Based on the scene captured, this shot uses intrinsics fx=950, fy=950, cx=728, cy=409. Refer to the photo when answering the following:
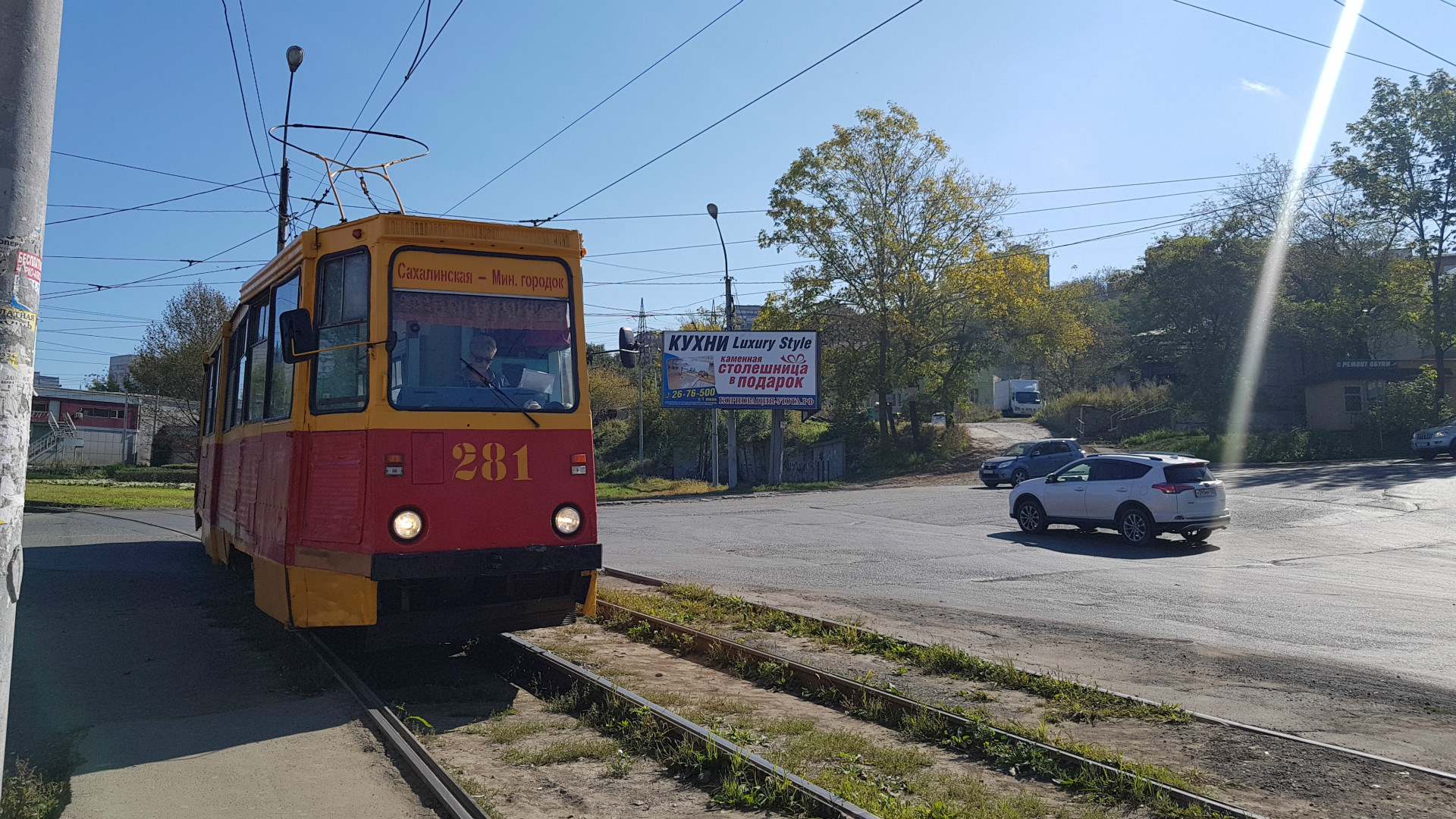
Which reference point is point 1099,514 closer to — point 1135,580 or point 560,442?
point 1135,580

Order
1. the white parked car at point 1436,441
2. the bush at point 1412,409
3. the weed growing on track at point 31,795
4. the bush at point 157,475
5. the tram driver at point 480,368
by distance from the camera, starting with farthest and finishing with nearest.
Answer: the bush at point 157,475, the bush at point 1412,409, the white parked car at point 1436,441, the tram driver at point 480,368, the weed growing on track at point 31,795

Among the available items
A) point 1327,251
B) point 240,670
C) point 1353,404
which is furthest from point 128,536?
point 1327,251

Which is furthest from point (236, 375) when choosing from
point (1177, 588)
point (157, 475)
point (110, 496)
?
point (157, 475)

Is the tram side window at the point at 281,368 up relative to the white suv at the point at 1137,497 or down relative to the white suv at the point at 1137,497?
up

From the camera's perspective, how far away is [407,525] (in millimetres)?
6246

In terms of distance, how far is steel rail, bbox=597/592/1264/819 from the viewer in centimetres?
467

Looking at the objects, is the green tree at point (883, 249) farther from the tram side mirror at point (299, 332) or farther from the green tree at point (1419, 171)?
the tram side mirror at point (299, 332)

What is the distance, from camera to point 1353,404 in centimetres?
4206

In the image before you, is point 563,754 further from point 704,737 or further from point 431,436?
point 431,436

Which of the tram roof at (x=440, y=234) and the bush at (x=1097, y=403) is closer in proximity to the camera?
the tram roof at (x=440, y=234)

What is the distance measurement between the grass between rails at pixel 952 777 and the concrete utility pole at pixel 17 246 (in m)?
3.29

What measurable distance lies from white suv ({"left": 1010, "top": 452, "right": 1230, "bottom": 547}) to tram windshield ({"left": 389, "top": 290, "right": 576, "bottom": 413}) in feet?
42.8

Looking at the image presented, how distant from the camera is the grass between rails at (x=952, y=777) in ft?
15.2

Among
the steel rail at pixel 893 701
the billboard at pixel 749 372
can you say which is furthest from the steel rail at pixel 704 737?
the billboard at pixel 749 372
